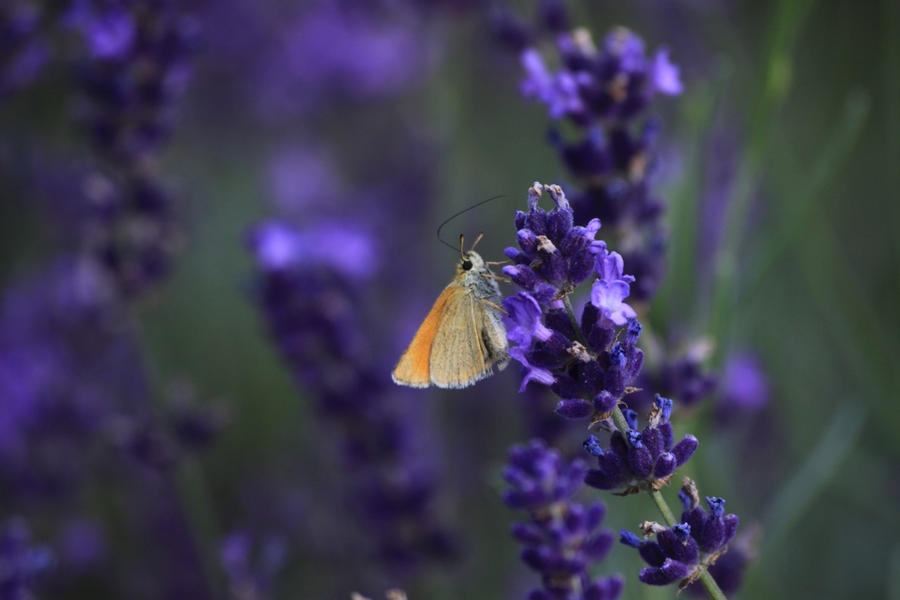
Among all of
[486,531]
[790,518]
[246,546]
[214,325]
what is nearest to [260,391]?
[214,325]

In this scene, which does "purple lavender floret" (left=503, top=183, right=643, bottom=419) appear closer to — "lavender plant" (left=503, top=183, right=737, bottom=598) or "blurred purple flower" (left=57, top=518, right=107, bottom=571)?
"lavender plant" (left=503, top=183, right=737, bottom=598)

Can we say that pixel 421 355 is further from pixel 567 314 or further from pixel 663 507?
pixel 663 507

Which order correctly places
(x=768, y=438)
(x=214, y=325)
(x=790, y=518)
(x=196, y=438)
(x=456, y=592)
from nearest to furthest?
(x=790, y=518)
(x=196, y=438)
(x=456, y=592)
(x=768, y=438)
(x=214, y=325)

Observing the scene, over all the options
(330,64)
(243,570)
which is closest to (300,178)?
(330,64)

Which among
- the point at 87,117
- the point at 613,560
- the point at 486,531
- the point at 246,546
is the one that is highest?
the point at 87,117

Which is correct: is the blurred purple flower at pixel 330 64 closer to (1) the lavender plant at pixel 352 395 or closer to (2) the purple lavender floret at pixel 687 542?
(1) the lavender plant at pixel 352 395

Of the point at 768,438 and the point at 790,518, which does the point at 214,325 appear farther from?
the point at 790,518

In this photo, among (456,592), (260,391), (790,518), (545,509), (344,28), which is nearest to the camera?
(545,509)
